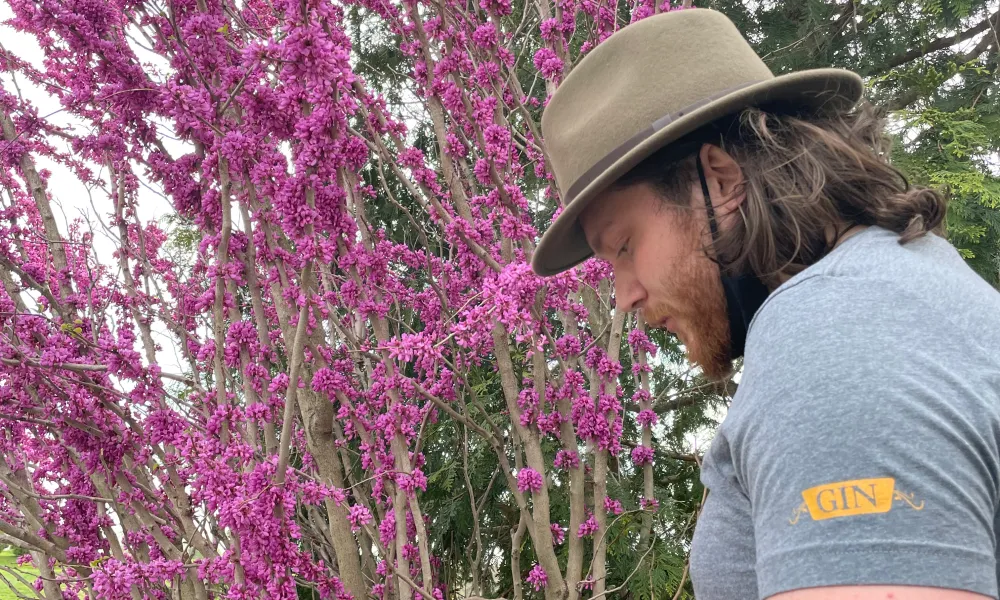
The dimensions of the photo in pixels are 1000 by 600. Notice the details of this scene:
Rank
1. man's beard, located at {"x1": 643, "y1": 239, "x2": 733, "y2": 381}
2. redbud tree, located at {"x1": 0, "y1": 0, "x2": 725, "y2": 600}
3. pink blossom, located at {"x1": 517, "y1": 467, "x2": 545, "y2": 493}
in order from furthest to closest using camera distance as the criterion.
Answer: pink blossom, located at {"x1": 517, "y1": 467, "x2": 545, "y2": 493} < redbud tree, located at {"x1": 0, "y1": 0, "x2": 725, "y2": 600} < man's beard, located at {"x1": 643, "y1": 239, "x2": 733, "y2": 381}

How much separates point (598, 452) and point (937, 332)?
2.70m

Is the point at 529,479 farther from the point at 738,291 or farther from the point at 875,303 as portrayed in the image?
the point at 875,303

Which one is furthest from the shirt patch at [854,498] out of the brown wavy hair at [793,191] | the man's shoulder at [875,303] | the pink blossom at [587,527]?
the pink blossom at [587,527]

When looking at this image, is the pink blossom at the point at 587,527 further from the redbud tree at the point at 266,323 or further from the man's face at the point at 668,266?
the man's face at the point at 668,266

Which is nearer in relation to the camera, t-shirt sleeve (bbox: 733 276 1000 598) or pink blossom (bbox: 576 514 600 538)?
t-shirt sleeve (bbox: 733 276 1000 598)

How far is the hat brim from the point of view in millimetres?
1016

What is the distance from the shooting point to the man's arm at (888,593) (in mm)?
596

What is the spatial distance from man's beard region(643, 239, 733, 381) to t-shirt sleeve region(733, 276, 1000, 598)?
0.34 m

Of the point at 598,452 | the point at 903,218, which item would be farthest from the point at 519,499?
the point at 903,218

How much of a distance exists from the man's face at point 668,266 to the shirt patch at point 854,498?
17.8 inches

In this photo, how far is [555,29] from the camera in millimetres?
3373

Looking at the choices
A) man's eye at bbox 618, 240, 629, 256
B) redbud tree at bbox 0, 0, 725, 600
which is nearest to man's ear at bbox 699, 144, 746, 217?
man's eye at bbox 618, 240, 629, 256

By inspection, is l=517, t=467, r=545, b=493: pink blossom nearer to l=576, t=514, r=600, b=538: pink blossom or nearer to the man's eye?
l=576, t=514, r=600, b=538: pink blossom

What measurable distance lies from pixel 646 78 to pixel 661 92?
0.04m
